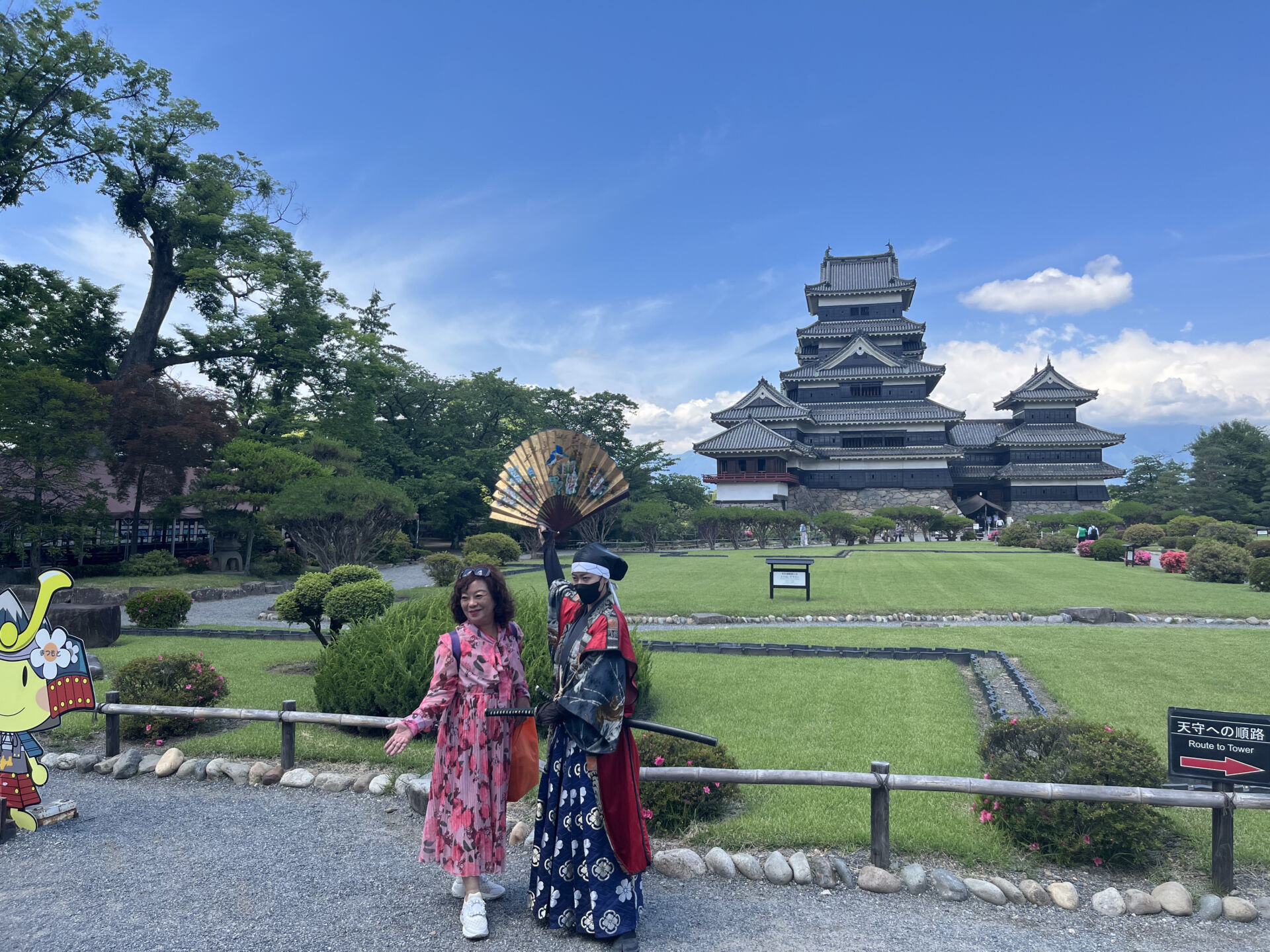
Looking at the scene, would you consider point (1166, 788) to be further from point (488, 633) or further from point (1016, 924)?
point (488, 633)

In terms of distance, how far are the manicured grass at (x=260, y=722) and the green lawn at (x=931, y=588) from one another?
694 centimetres

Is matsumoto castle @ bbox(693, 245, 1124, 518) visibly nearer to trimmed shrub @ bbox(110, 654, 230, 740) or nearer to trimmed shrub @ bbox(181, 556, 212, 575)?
trimmed shrub @ bbox(181, 556, 212, 575)

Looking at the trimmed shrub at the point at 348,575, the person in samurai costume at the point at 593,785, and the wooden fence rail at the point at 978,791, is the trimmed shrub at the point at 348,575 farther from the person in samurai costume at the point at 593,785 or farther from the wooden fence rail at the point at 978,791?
the person in samurai costume at the point at 593,785

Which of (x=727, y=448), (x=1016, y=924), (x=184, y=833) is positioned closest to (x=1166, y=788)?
(x=1016, y=924)

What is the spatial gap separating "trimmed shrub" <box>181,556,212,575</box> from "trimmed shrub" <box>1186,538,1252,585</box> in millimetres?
28132

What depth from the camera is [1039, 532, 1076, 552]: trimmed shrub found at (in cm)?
3138

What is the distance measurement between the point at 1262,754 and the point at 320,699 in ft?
24.0

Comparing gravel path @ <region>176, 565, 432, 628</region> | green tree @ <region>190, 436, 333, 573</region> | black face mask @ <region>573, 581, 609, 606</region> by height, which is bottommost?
gravel path @ <region>176, 565, 432, 628</region>

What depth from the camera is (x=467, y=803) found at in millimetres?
3693

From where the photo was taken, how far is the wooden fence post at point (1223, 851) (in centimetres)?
396

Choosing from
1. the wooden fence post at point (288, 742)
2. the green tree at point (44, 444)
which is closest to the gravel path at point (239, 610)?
the green tree at point (44, 444)

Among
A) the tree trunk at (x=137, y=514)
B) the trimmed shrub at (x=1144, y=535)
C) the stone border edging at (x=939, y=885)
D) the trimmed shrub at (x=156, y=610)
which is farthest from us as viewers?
the trimmed shrub at (x=1144, y=535)

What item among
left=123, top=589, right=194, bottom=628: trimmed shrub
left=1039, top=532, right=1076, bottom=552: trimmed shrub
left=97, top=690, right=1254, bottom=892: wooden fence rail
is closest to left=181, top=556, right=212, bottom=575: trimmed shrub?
left=123, top=589, right=194, bottom=628: trimmed shrub

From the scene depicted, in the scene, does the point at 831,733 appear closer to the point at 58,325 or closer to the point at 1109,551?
the point at 1109,551
